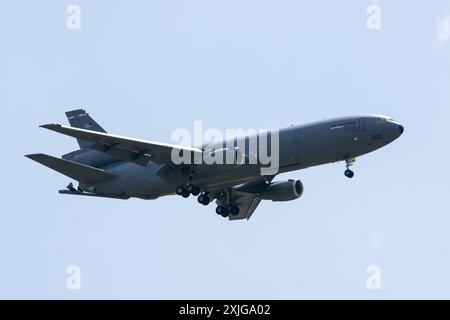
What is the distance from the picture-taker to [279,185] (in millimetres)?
74688

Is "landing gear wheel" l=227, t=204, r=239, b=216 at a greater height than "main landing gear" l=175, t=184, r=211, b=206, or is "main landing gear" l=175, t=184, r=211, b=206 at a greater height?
"main landing gear" l=175, t=184, r=211, b=206

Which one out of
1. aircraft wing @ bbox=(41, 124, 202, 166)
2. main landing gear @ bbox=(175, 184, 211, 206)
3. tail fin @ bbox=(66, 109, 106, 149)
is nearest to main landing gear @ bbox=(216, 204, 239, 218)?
main landing gear @ bbox=(175, 184, 211, 206)

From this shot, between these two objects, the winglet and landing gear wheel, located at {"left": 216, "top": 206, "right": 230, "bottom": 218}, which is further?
landing gear wheel, located at {"left": 216, "top": 206, "right": 230, "bottom": 218}

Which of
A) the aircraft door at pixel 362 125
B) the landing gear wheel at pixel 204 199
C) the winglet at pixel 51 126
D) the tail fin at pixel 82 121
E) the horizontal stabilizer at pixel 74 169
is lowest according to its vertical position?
the landing gear wheel at pixel 204 199

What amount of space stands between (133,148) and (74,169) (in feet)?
19.8

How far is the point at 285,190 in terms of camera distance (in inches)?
2923

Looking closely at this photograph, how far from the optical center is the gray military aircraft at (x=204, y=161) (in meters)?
65.8

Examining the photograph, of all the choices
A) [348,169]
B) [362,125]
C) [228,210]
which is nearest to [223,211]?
[228,210]

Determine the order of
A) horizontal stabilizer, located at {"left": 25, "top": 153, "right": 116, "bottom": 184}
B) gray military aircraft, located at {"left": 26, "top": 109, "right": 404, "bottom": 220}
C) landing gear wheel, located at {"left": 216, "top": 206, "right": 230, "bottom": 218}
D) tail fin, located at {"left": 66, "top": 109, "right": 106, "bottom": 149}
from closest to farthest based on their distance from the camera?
gray military aircraft, located at {"left": 26, "top": 109, "right": 404, "bottom": 220}, horizontal stabilizer, located at {"left": 25, "top": 153, "right": 116, "bottom": 184}, landing gear wheel, located at {"left": 216, "top": 206, "right": 230, "bottom": 218}, tail fin, located at {"left": 66, "top": 109, "right": 106, "bottom": 149}

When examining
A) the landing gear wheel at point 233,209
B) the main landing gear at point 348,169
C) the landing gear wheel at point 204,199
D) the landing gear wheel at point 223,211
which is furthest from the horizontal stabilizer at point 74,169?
the main landing gear at point 348,169

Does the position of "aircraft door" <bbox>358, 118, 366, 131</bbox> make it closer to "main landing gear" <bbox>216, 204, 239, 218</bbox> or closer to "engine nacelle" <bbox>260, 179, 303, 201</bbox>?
"engine nacelle" <bbox>260, 179, 303, 201</bbox>

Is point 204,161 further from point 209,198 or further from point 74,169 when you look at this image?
point 74,169

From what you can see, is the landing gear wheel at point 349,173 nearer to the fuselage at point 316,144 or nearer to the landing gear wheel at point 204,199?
the fuselage at point 316,144

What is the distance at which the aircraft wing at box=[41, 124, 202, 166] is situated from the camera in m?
64.6
